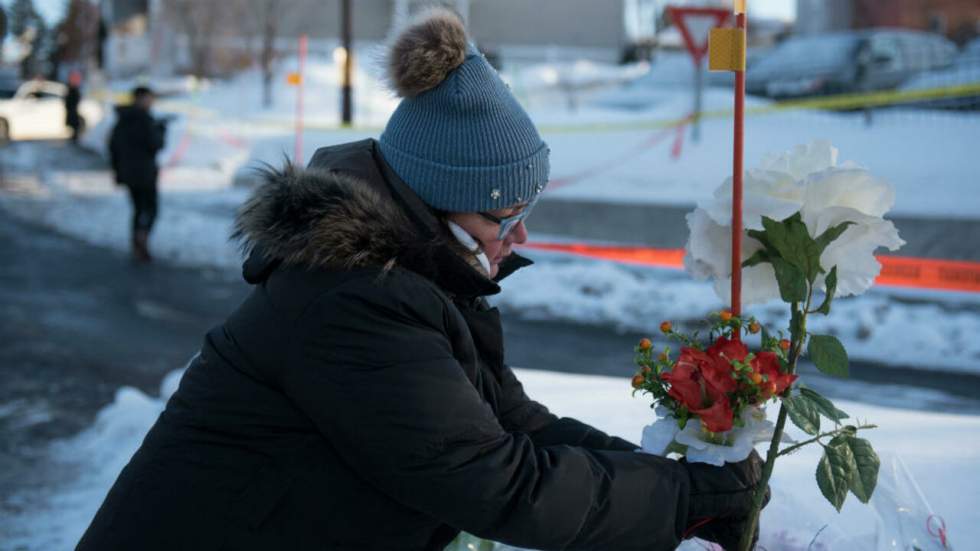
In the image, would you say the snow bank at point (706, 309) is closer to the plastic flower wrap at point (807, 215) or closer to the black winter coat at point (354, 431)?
the plastic flower wrap at point (807, 215)

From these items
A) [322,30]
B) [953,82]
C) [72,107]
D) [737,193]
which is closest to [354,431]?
[737,193]

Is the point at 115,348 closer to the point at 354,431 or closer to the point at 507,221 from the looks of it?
the point at 507,221

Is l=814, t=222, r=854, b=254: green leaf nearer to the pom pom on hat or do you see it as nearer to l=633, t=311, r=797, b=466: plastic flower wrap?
l=633, t=311, r=797, b=466: plastic flower wrap

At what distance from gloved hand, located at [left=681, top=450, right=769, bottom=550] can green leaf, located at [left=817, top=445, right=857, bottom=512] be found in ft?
0.42

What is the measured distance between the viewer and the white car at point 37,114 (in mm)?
26859

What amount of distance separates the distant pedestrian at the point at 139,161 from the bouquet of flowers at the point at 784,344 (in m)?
9.49

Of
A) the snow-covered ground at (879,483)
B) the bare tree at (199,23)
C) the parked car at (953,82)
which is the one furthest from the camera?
the bare tree at (199,23)

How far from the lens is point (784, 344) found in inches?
76.6

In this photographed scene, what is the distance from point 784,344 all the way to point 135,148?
9751mm

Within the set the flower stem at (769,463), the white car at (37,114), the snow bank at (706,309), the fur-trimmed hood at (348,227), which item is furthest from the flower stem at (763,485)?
the white car at (37,114)

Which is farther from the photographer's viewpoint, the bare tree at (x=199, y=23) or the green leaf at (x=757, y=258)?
the bare tree at (x=199, y=23)

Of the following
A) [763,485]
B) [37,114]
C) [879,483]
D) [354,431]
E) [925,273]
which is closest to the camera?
[354,431]

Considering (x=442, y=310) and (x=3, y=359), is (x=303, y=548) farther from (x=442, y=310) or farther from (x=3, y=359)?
(x=3, y=359)

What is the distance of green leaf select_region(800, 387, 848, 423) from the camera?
6.07 feet
